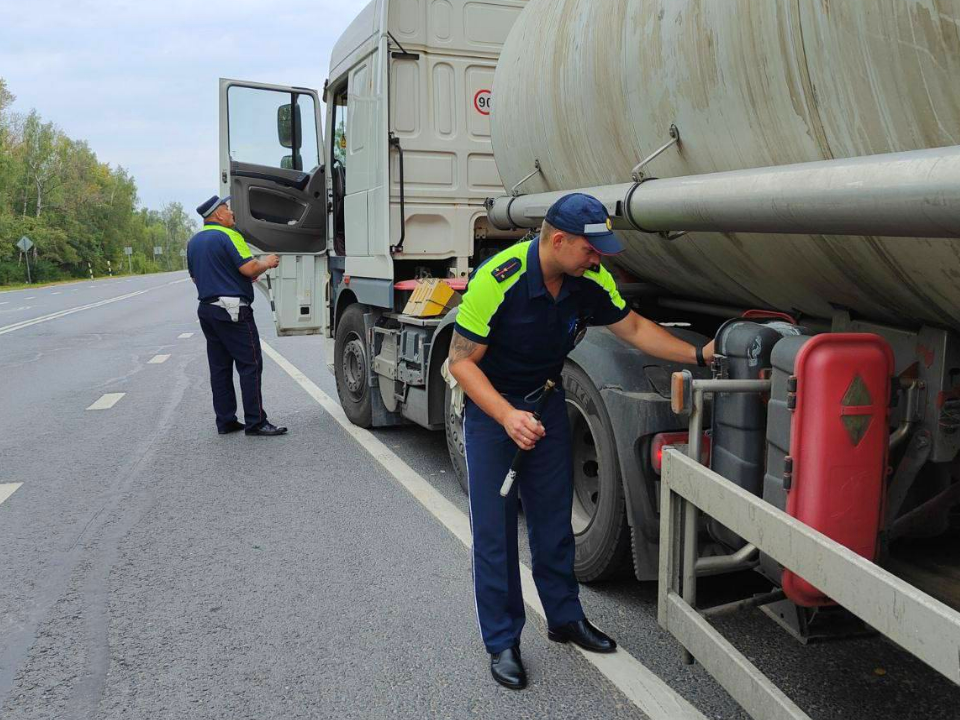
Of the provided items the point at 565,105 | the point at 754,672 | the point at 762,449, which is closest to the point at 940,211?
the point at 762,449

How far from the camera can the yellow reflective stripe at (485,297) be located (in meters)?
3.06

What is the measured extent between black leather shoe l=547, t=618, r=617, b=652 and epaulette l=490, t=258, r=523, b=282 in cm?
135

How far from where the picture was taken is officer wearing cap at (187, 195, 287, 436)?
7.16 metres

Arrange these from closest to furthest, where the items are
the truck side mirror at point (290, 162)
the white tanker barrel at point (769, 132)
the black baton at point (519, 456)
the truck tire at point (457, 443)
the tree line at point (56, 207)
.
Answer: the white tanker barrel at point (769, 132) → the black baton at point (519, 456) → the truck tire at point (457, 443) → the truck side mirror at point (290, 162) → the tree line at point (56, 207)

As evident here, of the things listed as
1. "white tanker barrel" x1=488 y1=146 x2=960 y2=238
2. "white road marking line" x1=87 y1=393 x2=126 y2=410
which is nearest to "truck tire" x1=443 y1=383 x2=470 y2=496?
"white tanker barrel" x1=488 y1=146 x2=960 y2=238

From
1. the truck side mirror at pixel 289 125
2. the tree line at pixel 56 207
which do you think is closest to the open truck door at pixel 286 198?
the truck side mirror at pixel 289 125

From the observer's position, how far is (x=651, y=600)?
391 cm

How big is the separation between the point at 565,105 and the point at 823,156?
1597 millimetres

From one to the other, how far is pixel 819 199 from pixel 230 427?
20.1 ft

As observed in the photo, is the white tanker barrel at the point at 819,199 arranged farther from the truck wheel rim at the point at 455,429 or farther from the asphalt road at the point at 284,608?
the truck wheel rim at the point at 455,429

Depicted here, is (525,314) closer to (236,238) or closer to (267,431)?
(236,238)

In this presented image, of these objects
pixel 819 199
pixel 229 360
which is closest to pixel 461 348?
pixel 819 199

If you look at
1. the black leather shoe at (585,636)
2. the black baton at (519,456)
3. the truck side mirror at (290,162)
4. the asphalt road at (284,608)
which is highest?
the truck side mirror at (290,162)

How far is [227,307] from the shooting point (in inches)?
284
